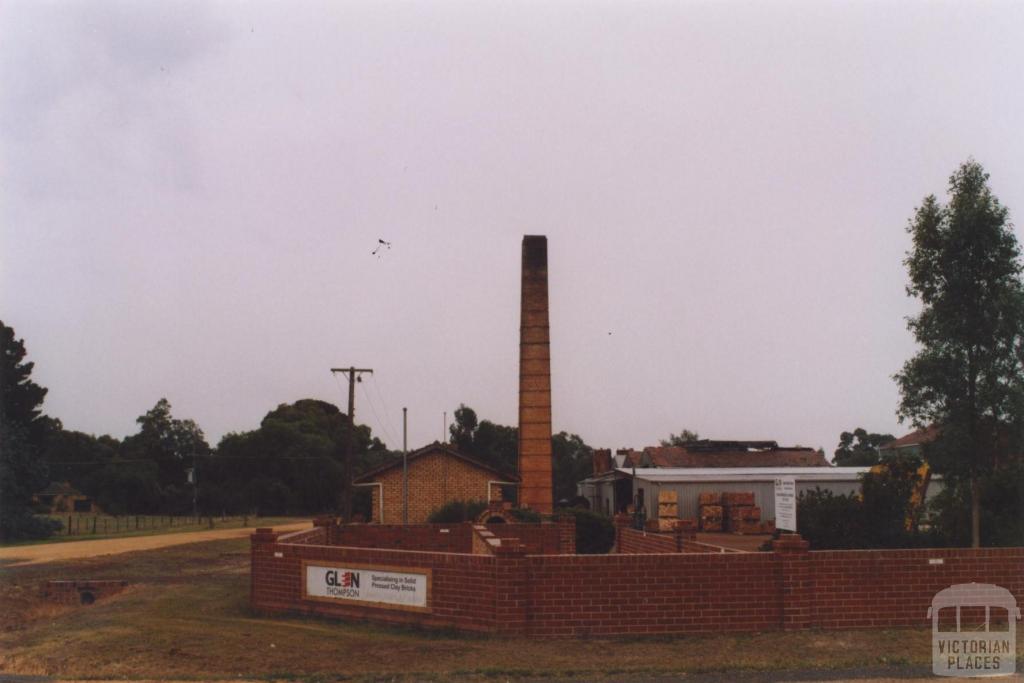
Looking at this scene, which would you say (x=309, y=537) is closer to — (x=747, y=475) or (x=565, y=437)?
(x=747, y=475)

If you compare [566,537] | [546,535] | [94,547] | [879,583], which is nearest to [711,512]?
[566,537]

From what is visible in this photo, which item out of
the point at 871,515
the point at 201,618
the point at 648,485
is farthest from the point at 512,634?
the point at 648,485

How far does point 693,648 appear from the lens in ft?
43.7

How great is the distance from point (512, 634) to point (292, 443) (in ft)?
248

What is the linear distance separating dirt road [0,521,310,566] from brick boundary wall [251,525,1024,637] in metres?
24.5

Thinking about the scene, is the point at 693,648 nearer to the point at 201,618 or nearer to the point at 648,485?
the point at 201,618

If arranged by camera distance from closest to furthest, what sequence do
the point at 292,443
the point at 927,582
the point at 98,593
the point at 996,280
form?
the point at 927,582
the point at 996,280
the point at 98,593
the point at 292,443

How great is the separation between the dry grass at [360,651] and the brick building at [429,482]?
29651 mm

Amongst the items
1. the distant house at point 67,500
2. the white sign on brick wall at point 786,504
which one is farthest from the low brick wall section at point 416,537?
the distant house at point 67,500

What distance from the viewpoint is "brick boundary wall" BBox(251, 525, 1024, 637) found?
1406 cm

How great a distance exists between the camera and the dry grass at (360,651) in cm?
1210

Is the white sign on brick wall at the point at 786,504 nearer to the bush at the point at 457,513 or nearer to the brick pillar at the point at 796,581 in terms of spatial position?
the brick pillar at the point at 796,581

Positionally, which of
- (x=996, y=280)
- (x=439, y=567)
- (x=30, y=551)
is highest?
(x=996, y=280)

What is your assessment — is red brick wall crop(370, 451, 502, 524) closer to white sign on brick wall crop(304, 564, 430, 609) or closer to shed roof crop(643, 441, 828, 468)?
shed roof crop(643, 441, 828, 468)
